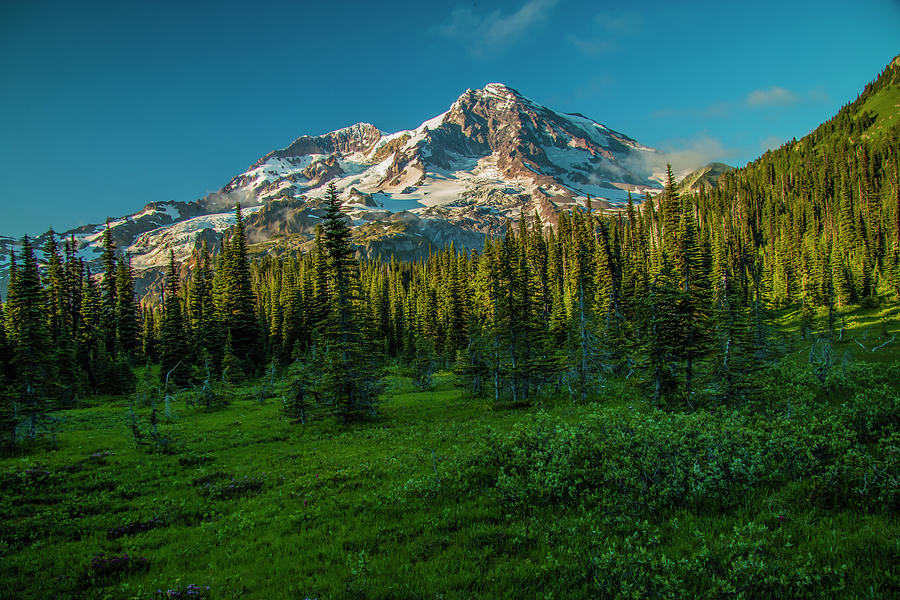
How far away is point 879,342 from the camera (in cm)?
4216

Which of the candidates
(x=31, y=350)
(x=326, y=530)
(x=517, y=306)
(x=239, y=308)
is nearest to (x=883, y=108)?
(x=517, y=306)

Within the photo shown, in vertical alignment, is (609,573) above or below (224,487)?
above

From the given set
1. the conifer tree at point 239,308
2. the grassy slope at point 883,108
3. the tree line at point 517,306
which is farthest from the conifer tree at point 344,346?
the grassy slope at point 883,108

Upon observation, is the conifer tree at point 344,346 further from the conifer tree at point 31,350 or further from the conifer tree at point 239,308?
the conifer tree at point 239,308

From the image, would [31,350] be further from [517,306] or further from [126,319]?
[126,319]

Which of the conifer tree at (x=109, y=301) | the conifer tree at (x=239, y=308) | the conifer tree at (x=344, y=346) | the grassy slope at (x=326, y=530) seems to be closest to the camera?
the grassy slope at (x=326, y=530)

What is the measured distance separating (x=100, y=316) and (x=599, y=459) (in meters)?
84.9

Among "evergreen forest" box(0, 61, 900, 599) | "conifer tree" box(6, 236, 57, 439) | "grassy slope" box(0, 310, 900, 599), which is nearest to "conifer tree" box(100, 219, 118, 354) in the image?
"evergreen forest" box(0, 61, 900, 599)

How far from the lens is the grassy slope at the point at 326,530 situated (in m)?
6.14

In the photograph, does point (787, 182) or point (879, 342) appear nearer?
point (879, 342)

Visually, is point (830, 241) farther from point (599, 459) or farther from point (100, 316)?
point (100, 316)

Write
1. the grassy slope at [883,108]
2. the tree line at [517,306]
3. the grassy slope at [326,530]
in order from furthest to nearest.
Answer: the grassy slope at [883,108], the tree line at [517,306], the grassy slope at [326,530]

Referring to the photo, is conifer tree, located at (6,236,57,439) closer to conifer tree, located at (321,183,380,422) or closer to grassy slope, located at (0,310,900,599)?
grassy slope, located at (0,310,900,599)

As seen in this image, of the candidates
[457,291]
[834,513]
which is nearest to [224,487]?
[834,513]
